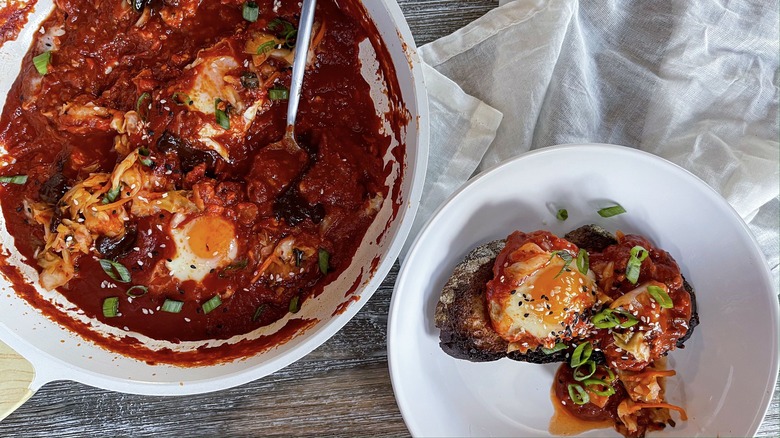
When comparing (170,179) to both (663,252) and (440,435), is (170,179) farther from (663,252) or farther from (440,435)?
(663,252)

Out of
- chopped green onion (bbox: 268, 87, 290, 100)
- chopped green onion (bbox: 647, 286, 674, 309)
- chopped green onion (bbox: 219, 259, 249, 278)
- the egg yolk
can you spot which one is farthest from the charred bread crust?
chopped green onion (bbox: 268, 87, 290, 100)

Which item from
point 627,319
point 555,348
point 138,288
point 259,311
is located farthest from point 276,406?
point 627,319

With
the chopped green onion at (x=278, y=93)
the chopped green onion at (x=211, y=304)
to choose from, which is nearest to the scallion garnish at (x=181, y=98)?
the chopped green onion at (x=278, y=93)

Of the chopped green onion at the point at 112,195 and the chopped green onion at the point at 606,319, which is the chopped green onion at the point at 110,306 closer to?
the chopped green onion at the point at 112,195

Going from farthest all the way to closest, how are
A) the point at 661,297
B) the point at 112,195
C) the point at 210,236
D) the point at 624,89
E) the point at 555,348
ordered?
the point at 624,89, the point at 210,236, the point at 112,195, the point at 555,348, the point at 661,297

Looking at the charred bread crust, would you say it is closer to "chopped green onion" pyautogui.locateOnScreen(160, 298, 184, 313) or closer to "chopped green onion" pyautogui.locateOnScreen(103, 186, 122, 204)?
"chopped green onion" pyautogui.locateOnScreen(160, 298, 184, 313)

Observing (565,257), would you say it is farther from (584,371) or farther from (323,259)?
(323,259)
